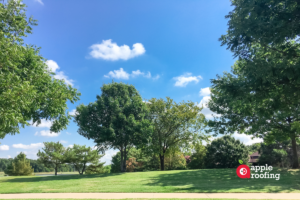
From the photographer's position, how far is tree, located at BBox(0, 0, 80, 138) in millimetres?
7161

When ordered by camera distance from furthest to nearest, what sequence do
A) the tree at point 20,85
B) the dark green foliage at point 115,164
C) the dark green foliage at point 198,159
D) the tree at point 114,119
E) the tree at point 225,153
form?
the dark green foliage at point 115,164
the dark green foliage at point 198,159
the tree at point 225,153
the tree at point 114,119
the tree at point 20,85

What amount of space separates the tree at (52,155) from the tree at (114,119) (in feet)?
25.0

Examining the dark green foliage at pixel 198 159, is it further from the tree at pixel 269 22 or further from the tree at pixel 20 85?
the tree at pixel 269 22

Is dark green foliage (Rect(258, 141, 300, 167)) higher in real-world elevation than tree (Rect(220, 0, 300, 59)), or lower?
lower

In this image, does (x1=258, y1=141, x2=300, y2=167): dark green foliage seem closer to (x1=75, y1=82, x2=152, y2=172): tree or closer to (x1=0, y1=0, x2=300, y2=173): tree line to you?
(x1=0, y1=0, x2=300, y2=173): tree line

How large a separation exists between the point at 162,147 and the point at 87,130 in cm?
1328

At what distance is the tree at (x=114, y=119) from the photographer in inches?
930

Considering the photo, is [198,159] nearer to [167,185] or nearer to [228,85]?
[167,185]

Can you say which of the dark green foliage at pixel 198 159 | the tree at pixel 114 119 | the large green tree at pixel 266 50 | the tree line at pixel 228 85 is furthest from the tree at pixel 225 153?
the large green tree at pixel 266 50

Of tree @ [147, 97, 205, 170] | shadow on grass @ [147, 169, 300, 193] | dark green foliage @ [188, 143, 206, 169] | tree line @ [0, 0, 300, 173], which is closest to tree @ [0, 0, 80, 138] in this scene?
tree line @ [0, 0, 300, 173]

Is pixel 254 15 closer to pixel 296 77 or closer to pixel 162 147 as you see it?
pixel 296 77

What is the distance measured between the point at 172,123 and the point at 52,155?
2006 centimetres

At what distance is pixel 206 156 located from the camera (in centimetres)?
3516

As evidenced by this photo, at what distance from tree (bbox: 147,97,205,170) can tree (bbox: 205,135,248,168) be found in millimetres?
6641
